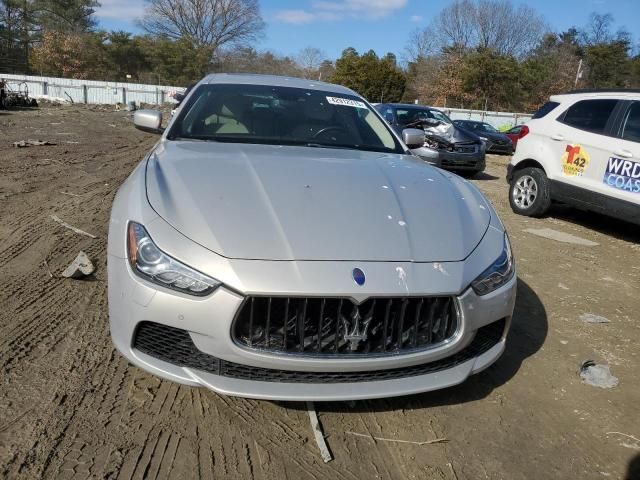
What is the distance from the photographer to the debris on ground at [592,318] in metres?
3.87

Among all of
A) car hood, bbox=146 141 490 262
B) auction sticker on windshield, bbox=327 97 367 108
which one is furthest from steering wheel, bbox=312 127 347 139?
car hood, bbox=146 141 490 262

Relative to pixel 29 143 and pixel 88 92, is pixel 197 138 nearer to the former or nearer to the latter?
pixel 29 143

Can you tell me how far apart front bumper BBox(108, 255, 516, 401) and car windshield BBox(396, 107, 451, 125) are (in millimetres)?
10064

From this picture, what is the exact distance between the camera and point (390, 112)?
474 inches

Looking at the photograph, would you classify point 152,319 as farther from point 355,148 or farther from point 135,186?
point 355,148

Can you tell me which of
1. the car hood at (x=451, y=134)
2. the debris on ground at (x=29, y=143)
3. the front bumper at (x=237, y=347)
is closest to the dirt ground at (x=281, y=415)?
the front bumper at (x=237, y=347)

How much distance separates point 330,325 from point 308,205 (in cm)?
62

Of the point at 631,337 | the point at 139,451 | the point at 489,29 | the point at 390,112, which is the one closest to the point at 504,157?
the point at 390,112

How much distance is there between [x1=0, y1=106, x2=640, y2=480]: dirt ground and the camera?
2.12 m

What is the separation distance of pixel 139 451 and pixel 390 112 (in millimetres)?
10909

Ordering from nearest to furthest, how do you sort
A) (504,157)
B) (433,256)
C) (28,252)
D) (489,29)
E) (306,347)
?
(306,347)
(433,256)
(28,252)
(504,157)
(489,29)

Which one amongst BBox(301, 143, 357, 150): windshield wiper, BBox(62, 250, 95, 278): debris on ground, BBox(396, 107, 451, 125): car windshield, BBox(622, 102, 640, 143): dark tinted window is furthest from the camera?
BBox(396, 107, 451, 125): car windshield

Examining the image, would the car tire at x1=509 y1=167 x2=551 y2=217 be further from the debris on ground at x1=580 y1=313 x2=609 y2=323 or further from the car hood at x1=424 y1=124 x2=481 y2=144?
the car hood at x1=424 y1=124 x2=481 y2=144

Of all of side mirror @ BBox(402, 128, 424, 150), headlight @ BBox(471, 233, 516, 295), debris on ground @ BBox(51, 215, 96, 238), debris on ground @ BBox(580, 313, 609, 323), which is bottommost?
debris on ground @ BBox(580, 313, 609, 323)
